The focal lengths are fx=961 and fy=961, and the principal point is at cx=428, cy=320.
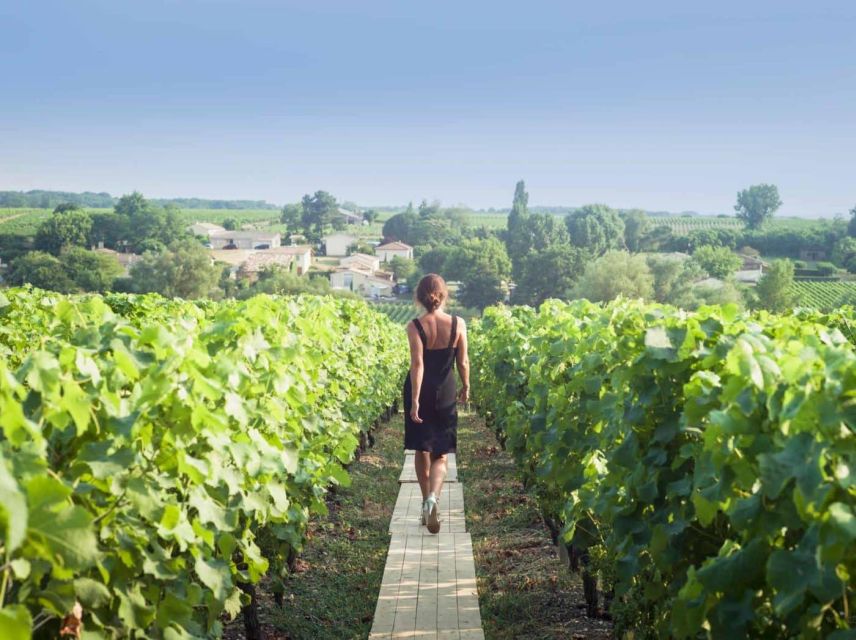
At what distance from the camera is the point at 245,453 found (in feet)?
12.5

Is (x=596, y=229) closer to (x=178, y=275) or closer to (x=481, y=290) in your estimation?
(x=481, y=290)

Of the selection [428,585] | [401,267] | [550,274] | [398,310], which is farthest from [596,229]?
[428,585]

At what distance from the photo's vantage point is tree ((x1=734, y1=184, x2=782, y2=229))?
Result: 162875 millimetres

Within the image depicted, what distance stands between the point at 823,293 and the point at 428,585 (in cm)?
9030

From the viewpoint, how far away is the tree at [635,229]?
5452 inches

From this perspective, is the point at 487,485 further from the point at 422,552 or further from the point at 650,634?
the point at 650,634

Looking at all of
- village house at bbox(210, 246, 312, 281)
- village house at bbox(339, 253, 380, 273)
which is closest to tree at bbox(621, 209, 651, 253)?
village house at bbox(339, 253, 380, 273)

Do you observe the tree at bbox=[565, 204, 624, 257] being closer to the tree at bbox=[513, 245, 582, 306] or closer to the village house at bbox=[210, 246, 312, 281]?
the tree at bbox=[513, 245, 582, 306]

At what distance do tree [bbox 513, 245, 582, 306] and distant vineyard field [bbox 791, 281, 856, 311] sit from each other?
20.3 metres

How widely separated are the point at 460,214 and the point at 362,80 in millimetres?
33584

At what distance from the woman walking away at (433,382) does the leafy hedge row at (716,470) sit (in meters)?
0.97

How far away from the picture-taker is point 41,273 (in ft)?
297

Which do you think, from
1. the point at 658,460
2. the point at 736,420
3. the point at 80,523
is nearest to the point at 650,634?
the point at 658,460

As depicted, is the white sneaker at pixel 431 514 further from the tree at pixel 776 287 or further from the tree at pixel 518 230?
the tree at pixel 518 230
